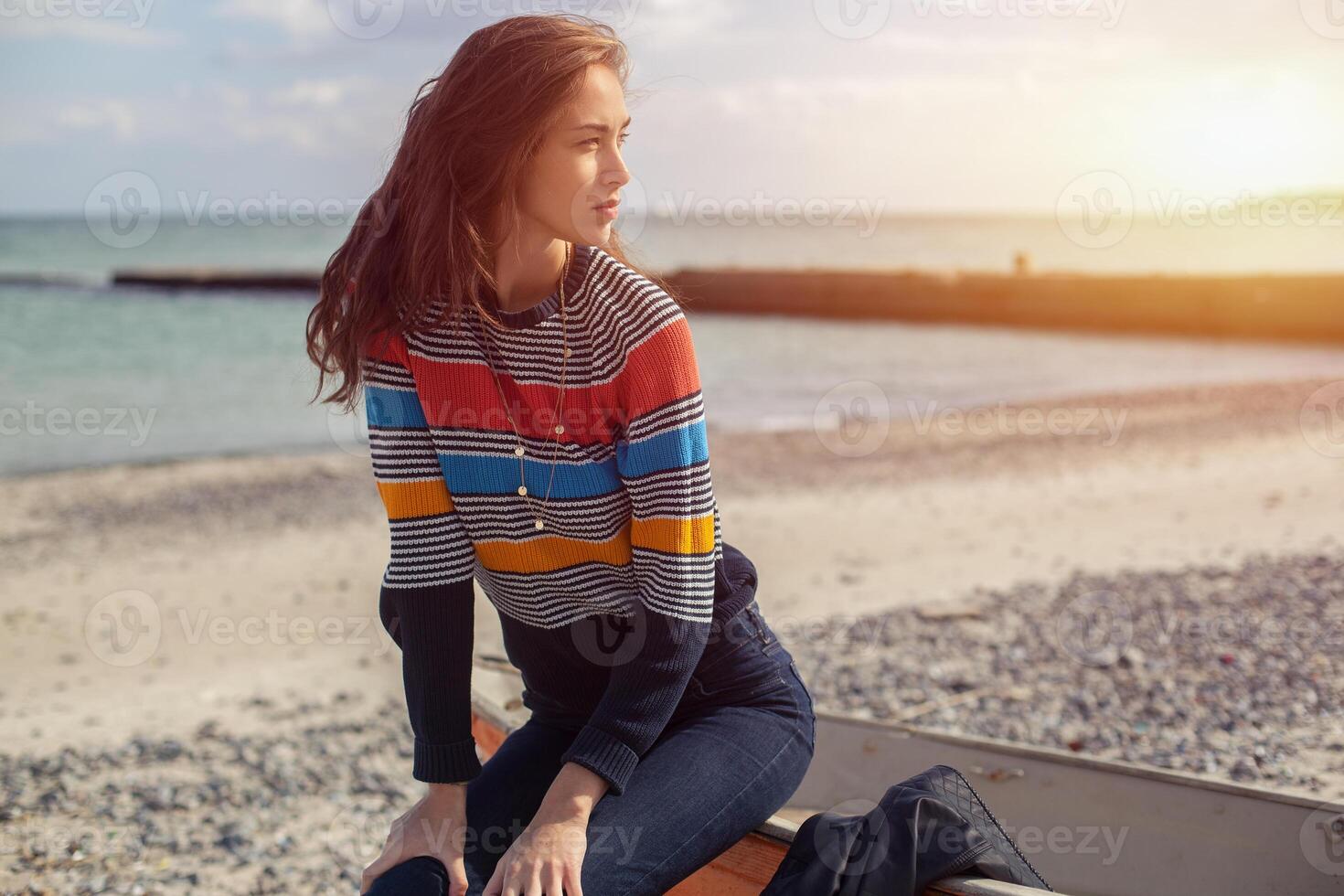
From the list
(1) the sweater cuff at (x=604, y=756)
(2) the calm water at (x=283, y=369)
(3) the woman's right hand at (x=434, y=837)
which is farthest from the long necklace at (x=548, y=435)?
(2) the calm water at (x=283, y=369)

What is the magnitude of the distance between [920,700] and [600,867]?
365 cm

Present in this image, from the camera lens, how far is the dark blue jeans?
1.88 meters

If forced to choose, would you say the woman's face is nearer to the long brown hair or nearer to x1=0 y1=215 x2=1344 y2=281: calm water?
the long brown hair

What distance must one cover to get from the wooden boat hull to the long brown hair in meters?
1.18

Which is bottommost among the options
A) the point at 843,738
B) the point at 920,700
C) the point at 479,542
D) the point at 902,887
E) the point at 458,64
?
the point at 920,700

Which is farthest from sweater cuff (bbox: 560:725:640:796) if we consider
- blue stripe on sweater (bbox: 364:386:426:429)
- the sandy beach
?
the sandy beach

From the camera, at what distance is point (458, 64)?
2018 mm

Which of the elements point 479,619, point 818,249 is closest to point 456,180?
point 479,619

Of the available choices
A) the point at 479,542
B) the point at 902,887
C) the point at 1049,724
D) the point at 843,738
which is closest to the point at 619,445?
the point at 479,542

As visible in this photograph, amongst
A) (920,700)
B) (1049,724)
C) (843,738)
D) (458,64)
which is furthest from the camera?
(920,700)

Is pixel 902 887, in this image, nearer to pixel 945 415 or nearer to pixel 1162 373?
pixel 945 415

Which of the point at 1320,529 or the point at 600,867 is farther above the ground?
the point at 600,867

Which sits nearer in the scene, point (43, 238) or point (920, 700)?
point (920, 700)

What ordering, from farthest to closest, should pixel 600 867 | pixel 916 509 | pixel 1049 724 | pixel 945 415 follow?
pixel 945 415 < pixel 916 509 < pixel 1049 724 < pixel 600 867
